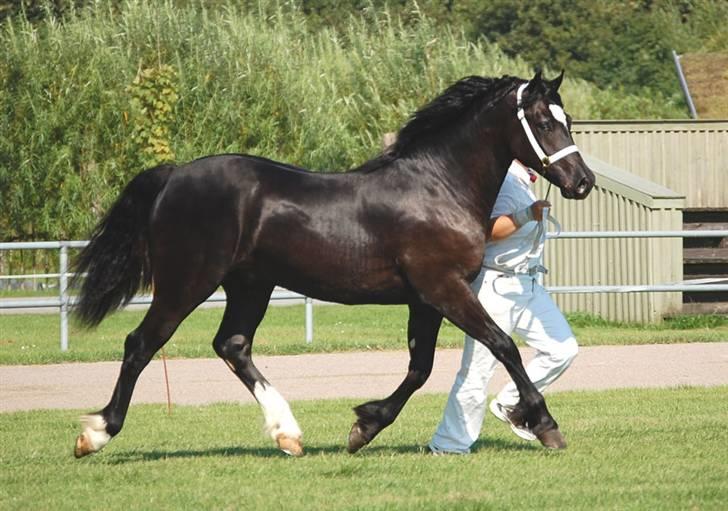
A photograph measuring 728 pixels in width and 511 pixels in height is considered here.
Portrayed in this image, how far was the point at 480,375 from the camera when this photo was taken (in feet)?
27.9

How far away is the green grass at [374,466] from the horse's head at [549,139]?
1.52 metres

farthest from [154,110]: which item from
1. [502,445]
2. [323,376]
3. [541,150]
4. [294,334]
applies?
[541,150]

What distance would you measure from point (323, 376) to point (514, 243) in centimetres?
527

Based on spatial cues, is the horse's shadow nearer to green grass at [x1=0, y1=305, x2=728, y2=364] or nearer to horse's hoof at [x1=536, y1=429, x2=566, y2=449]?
horse's hoof at [x1=536, y1=429, x2=566, y2=449]

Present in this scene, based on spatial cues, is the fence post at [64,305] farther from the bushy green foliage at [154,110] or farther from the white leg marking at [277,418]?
the bushy green foliage at [154,110]

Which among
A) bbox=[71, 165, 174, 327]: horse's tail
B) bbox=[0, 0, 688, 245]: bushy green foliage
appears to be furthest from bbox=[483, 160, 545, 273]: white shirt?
bbox=[0, 0, 688, 245]: bushy green foliage

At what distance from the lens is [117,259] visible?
888 cm

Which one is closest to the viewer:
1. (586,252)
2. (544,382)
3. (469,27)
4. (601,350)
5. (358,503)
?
(358,503)

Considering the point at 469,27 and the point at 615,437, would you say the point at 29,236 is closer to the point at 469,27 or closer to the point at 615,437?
the point at 615,437

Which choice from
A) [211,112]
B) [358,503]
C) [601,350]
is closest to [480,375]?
[358,503]

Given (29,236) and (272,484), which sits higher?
(272,484)

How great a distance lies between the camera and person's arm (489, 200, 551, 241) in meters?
8.23

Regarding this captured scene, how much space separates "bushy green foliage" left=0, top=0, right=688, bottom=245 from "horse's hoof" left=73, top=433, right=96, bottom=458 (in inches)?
620

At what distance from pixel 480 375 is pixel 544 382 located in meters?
0.44
